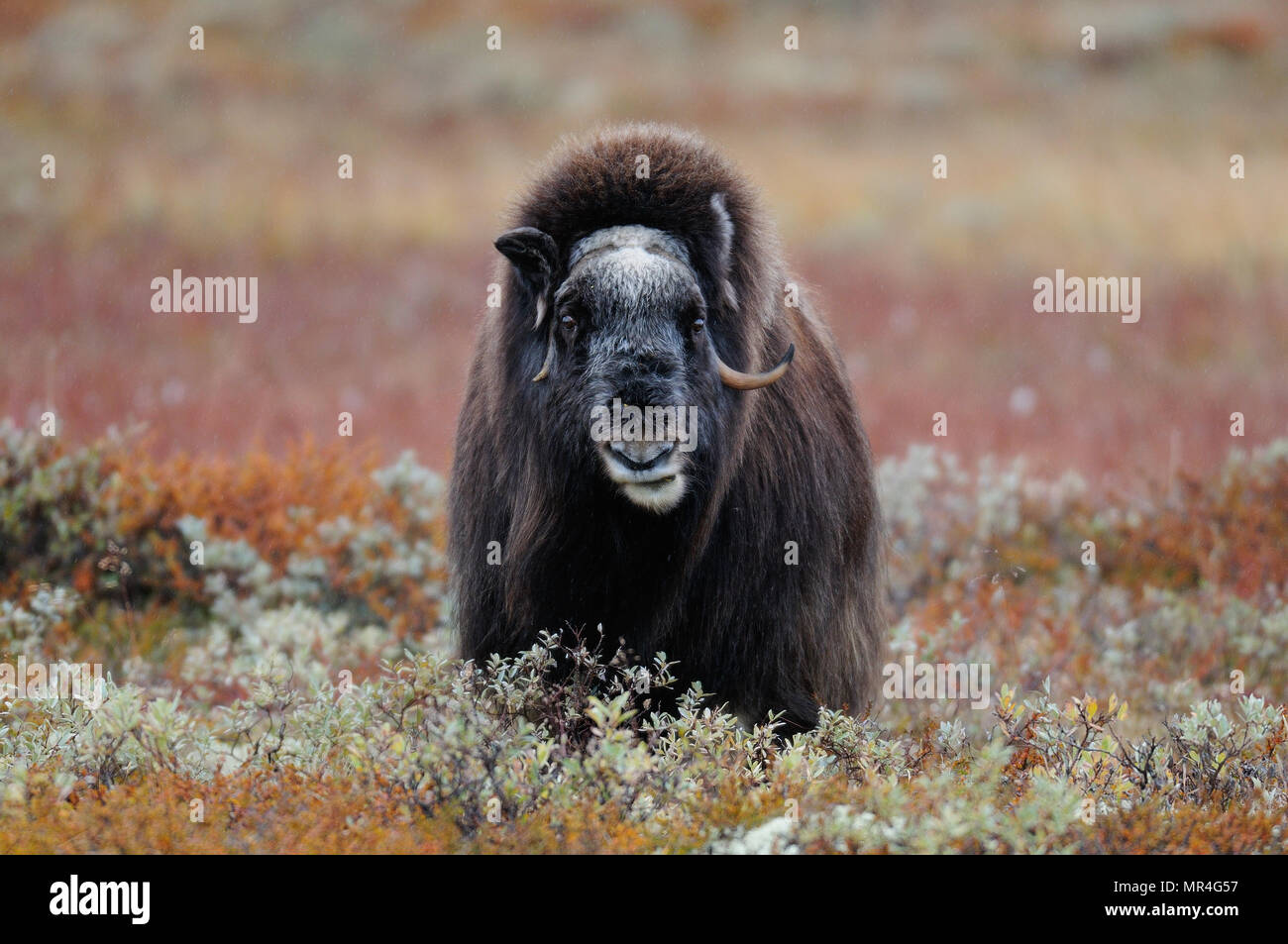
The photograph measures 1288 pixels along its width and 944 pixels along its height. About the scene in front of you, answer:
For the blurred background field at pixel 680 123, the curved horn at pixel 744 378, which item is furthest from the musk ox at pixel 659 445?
the blurred background field at pixel 680 123

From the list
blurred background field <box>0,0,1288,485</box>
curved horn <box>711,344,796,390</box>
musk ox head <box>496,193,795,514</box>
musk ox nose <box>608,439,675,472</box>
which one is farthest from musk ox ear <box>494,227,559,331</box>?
musk ox nose <box>608,439,675,472</box>

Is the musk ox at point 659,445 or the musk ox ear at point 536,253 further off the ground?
the musk ox ear at point 536,253

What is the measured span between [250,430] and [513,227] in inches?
256

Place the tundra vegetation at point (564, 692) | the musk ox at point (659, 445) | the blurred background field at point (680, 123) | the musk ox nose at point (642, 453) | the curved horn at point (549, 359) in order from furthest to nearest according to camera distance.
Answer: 1. the blurred background field at point (680, 123)
2. the curved horn at point (549, 359)
3. the musk ox at point (659, 445)
4. the musk ox nose at point (642, 453)
5. the tundra vegetation at point (564, 692)

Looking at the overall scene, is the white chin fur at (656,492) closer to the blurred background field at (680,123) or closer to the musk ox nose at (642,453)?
the musk ox nose at (642,453)

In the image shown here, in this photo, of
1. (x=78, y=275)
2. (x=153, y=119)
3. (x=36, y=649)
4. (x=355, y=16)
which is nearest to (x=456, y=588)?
(x=36, y=649)

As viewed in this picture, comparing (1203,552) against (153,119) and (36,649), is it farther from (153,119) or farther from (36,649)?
(153,119)

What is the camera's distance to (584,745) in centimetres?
428

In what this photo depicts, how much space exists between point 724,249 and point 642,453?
0.82 meters

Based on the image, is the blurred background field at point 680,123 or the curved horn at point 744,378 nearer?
the curved horn at point 744,378

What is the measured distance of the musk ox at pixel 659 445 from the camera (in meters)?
4.01

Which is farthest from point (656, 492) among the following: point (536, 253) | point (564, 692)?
point (536, 253)

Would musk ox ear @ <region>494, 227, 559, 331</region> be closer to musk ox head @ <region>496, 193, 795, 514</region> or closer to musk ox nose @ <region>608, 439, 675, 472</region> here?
musk ox head @ <region>496, 193, 795, 514</region>
